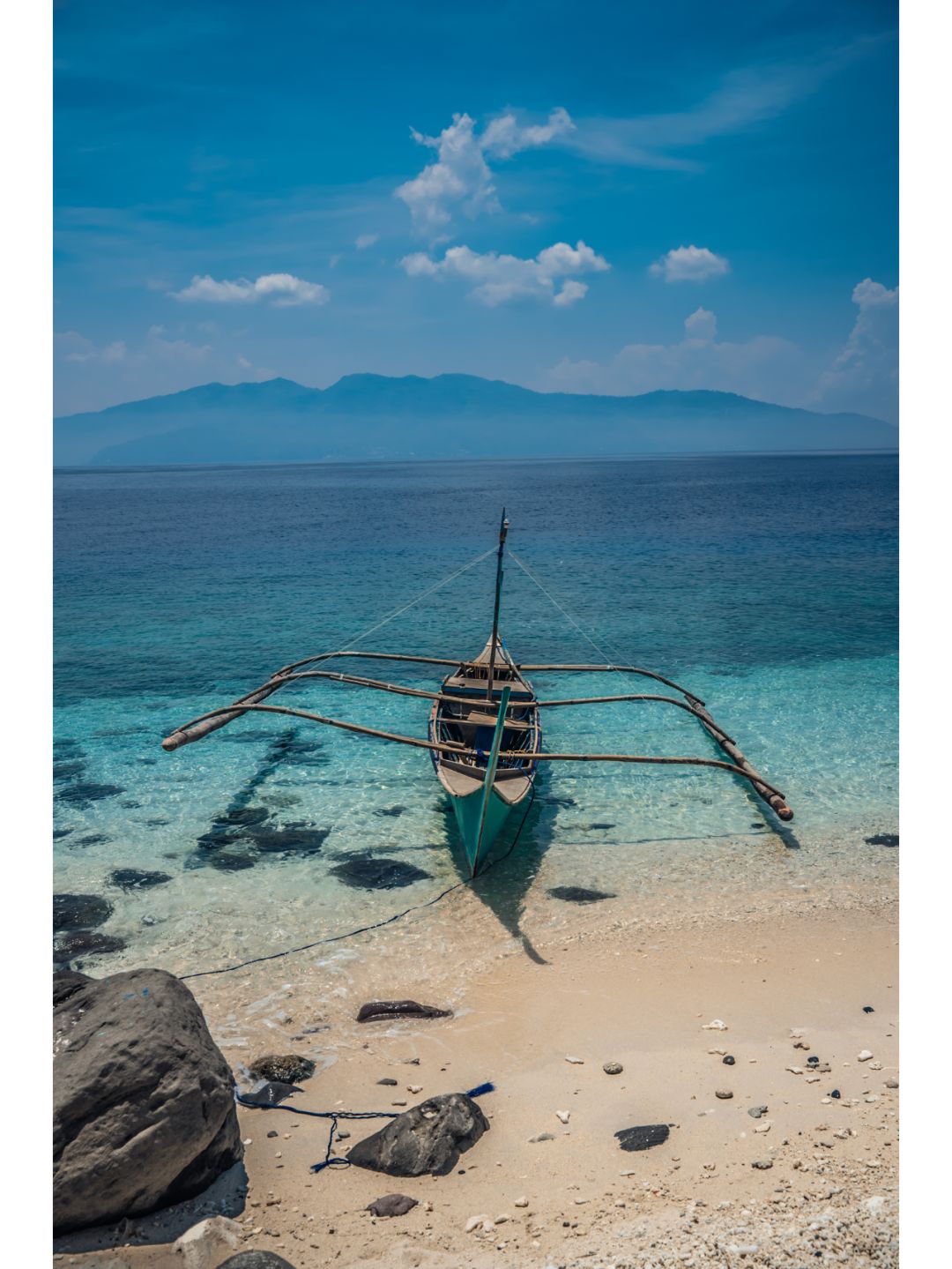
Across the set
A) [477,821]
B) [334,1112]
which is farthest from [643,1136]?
[477,821]

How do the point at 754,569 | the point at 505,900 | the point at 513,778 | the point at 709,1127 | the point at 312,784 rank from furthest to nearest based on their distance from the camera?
the point at 754,569 → the point at 312,784 → the point at 513,778 → the point at 505,900 → the point at 709,1127

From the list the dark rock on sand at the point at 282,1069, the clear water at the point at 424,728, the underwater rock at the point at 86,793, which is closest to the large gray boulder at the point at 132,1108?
the dark rock on sand at the point at 282,1069

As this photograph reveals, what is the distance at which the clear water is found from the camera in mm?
10828

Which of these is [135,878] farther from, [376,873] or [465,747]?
[465,747]

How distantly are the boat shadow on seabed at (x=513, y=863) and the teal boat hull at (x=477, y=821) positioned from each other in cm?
35

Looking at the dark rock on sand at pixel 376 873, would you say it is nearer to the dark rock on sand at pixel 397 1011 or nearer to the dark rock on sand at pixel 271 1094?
the dark rock on sand at pixel 397 1011

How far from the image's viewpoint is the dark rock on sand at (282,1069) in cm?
723

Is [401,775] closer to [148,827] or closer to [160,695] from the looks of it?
[148,827]

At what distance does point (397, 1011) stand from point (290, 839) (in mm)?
4440

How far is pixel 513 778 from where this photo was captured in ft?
36.9

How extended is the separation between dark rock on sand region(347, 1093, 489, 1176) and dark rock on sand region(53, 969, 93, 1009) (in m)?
2.24

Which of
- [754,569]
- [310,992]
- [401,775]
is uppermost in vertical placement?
[754,569]

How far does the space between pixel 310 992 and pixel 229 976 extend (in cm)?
93

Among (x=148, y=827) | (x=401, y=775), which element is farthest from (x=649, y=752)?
(x=148, y=827)
